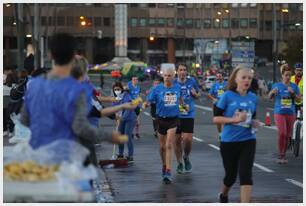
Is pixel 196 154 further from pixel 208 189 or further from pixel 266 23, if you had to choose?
pixel 266 23

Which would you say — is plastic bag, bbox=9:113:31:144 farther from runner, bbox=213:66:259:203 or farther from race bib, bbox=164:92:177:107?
race bib, bbox=164:92:177:107

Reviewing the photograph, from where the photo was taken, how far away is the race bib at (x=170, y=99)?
1441cm

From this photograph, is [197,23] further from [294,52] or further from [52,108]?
[52,108]

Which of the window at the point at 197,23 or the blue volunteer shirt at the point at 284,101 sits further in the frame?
the window at the point at 197,23

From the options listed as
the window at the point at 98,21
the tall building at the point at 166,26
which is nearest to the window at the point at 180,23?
the tall building at the point at 166,26

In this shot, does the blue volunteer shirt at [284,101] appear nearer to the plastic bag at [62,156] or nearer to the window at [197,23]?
the plastic bag at [62,156]

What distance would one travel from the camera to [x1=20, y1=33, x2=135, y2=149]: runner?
6.71 meters

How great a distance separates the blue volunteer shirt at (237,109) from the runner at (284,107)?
6.65m

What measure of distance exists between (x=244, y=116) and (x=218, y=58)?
130m

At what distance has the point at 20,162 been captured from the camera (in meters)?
6.52

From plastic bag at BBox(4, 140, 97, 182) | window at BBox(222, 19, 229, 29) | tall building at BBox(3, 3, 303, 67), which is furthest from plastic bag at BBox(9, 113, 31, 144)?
window at BBox(222, 19, 229, 29)

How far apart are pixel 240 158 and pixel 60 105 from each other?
3.83 meters

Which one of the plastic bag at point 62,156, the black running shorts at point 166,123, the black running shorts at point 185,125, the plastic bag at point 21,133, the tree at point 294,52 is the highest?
the plastic bag at point 62,156

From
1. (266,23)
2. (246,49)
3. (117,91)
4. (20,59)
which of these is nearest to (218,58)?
(266,23)
